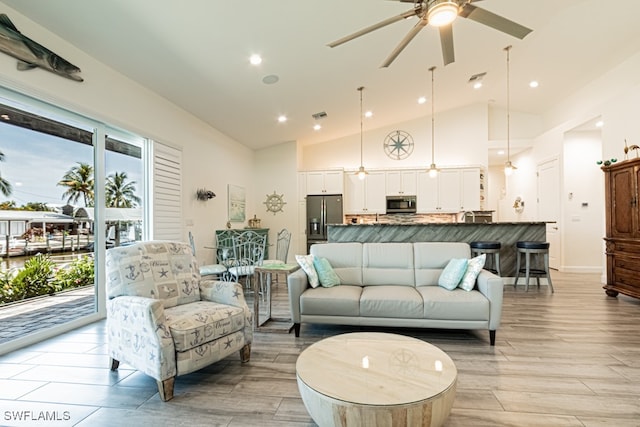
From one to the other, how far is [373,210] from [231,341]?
577 centimetres

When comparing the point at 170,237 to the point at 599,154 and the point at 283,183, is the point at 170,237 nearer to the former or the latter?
the point at 283,183

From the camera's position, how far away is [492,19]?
2.22 metres

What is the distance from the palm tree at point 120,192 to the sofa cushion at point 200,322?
2.10 metres

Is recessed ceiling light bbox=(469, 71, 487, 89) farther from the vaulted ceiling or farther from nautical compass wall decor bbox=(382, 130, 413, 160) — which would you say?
nautical compass wall decor bbox=(382, 130, 413, 160)

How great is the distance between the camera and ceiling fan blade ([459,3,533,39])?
2.15 meters

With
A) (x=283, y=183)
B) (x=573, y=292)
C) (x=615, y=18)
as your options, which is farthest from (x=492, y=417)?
(x=283, y=183)

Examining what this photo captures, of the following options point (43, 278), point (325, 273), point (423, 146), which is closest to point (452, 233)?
point (325, 273)

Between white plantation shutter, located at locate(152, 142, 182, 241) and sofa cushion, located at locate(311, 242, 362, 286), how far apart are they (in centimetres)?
229

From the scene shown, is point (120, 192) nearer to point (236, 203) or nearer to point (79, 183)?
point (79, 183)

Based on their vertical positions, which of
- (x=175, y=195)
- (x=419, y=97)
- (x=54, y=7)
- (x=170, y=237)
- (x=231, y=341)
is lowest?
(x=231, y=341)

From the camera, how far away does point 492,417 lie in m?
1.81

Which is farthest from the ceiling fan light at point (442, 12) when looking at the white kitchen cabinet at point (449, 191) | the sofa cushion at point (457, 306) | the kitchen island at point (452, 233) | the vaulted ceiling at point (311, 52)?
the white kitchen cabinet at point (449, 191)

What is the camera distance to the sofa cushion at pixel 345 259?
143 inches

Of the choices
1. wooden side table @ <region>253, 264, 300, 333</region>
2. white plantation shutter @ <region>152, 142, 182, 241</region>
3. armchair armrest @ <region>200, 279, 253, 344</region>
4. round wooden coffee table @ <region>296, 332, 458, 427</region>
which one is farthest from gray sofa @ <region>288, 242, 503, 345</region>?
white plantation shutter @ <region>152, 142, 182, 241</region>
